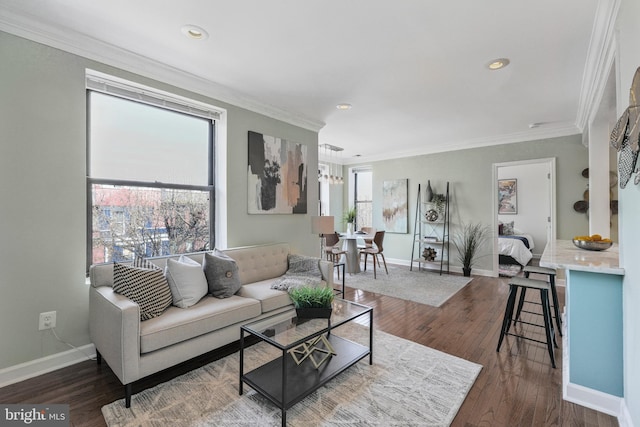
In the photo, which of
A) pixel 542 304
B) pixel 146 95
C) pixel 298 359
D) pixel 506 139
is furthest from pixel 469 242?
pixel 146 95

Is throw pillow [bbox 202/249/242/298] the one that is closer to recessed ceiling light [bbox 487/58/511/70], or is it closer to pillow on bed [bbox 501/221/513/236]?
recessed ceiling light [bbox 487/58/511/70]

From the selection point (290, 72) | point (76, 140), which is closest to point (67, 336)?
point (76, 140)

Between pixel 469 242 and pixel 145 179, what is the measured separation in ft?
17.7

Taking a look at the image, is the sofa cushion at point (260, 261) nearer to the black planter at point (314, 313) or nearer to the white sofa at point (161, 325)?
the white sofa at point (161, 325)

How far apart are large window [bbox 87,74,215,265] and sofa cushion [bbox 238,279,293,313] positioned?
3.03ft

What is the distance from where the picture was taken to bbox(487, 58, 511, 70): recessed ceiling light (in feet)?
8.79

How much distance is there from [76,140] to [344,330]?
294cm

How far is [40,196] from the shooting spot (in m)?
2.24

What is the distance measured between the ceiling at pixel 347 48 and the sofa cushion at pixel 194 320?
2202 millimetres

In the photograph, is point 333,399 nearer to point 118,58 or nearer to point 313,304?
point 313,304

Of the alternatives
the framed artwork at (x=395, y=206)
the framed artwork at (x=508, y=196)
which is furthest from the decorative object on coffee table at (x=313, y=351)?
the framed artwork at (x=508, y=196)

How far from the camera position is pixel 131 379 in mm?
1820

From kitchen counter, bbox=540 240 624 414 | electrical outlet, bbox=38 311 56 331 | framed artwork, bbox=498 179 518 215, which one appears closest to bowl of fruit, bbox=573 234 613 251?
kitchen counter, bbox=540 240 624 414

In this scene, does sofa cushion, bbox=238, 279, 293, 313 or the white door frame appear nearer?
sofa cushion, bbox=238, 279, 293, 313
